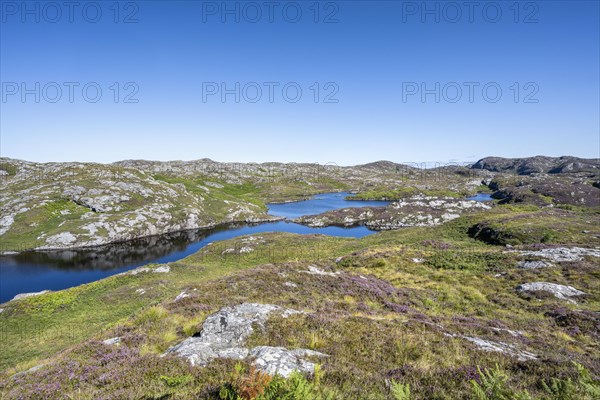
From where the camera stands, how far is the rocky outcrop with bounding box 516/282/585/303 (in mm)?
23531

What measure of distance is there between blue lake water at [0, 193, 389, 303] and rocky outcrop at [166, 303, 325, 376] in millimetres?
53582

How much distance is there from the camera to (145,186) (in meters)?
116

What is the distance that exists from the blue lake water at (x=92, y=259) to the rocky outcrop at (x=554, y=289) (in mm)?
67047

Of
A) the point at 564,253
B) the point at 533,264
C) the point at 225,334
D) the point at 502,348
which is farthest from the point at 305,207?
the point at 225,334

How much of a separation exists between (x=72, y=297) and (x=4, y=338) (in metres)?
9.22

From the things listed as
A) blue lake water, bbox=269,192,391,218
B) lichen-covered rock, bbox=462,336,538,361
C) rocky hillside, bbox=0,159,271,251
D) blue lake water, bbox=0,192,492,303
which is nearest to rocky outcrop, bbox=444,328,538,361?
lichen-covered rock, bbox=462,336,538,361

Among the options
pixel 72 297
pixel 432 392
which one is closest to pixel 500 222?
pixel 432 392

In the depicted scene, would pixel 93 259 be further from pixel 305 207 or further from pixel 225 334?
pixel 305 207

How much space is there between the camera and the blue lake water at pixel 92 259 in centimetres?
5169

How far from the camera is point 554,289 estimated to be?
24484 millimetres

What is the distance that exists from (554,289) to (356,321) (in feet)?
74.1

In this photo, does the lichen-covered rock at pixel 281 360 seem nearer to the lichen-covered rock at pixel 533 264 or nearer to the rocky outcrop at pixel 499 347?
the rocky outcrop at pixel 499 347

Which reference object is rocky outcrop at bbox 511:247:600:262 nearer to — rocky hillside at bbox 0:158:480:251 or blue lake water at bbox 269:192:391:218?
rocky hillside at bbox 0:158:480:251

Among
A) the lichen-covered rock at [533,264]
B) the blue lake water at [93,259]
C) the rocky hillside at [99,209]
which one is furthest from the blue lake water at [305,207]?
the lichen-covered rock at [533,264]
